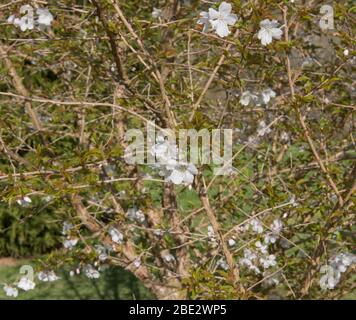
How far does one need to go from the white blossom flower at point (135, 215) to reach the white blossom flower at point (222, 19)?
1492 mm

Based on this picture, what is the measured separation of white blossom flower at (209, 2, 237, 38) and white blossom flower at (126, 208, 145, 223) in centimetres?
149

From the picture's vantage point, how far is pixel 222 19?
2.26 m

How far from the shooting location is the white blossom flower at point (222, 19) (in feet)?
7.32

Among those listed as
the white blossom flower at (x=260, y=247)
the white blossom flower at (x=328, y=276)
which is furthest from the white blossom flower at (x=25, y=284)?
the white blossom flower at (x=328, y=276)

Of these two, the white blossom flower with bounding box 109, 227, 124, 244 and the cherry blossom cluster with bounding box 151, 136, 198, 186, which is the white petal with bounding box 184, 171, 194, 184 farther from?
the white blossom flower with bounding box 109, 227, 124, 244

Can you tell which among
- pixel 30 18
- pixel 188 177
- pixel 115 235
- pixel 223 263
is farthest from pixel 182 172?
pixel 223 263

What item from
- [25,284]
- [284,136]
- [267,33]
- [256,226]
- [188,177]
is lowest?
[25,284]

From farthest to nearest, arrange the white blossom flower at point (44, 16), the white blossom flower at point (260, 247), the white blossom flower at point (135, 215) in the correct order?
1. the white blossom flower at point (135, 215)
2. the white blossom flower at point (260, 247)
3. the white blossom flower at point (44, 16)

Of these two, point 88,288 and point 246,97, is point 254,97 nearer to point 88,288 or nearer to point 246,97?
point 246,97

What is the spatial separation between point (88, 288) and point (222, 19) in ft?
13.9

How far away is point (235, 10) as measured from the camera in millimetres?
2352

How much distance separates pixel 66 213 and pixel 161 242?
1.93 ft

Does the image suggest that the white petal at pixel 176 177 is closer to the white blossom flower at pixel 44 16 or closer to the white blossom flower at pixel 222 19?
the white blossom flower at pixel 222 19
